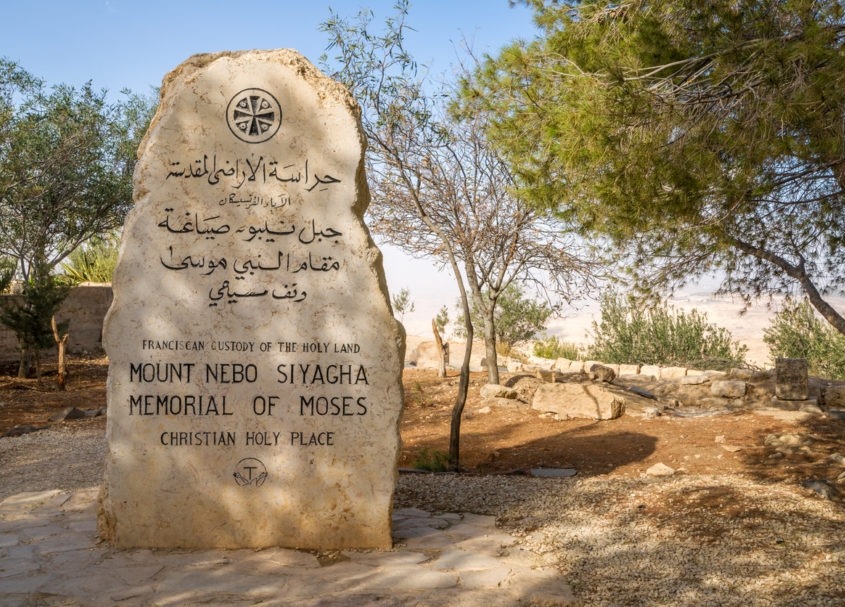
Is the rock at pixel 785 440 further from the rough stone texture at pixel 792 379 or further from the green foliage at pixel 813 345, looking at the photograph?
the green foliage at pixel 813 345

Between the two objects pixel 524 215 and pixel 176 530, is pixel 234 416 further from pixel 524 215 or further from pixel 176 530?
pixel 524 215

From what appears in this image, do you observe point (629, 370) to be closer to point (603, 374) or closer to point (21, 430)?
point (603, 374)

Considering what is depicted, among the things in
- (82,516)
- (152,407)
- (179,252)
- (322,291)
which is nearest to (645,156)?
(322,291)

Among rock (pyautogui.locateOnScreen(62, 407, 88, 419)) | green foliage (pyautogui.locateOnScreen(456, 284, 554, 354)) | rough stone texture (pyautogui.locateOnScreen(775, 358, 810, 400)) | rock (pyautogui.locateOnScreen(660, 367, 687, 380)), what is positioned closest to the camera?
rough stone texture (pyautogui.locateOnScreen(775, 358, 810, 400))

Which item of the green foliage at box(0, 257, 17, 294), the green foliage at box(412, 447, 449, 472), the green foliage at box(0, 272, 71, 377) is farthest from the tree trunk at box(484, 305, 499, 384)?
the green foliage at box(0, 257, 17, 294)

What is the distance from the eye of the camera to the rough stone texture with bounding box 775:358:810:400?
451 inches

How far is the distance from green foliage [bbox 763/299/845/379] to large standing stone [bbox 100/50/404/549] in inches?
632

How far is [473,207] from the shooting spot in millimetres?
12375

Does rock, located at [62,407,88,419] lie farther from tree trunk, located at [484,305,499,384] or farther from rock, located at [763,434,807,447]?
rock, located at [763,434,807,447]

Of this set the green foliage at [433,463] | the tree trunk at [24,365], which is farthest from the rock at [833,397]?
the tree trunk at [24,365]

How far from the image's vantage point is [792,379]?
1154 centimetres

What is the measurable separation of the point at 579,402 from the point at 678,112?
592cm

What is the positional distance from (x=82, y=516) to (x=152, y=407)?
1389 millimetres

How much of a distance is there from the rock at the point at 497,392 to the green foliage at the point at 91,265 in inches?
479
